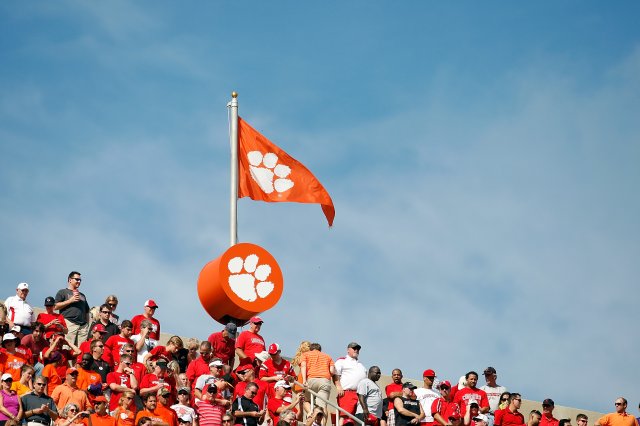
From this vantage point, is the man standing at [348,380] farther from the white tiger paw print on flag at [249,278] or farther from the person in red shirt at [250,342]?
the white tiger paw print on flag at [249,278]

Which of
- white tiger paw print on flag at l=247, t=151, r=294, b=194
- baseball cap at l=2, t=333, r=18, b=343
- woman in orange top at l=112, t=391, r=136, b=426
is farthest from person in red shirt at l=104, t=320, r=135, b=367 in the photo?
white tiger paw print on flag at l=247, t=151, r=294, b=194

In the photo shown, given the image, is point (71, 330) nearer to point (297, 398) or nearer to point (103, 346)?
point (103, 346)

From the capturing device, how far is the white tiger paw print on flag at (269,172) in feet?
94.0

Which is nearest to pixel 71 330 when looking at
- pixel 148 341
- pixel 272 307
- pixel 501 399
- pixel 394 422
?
pixel 148 341

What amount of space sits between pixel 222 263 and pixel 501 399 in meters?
5.19

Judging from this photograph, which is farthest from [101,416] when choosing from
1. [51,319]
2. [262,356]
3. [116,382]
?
[262,356]

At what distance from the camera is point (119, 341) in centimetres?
2498

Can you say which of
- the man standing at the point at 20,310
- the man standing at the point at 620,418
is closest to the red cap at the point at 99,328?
the man standing at the point at 20,310

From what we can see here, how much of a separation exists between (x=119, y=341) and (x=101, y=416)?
278cm

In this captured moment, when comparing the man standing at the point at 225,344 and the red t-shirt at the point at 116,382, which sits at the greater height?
the man standing at the point at 225,344

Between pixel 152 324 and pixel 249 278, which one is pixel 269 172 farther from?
pixel 152 324

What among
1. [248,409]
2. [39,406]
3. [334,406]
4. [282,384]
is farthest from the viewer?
[282,384]

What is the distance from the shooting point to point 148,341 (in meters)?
25.6

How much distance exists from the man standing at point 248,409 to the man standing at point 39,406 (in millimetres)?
2793
